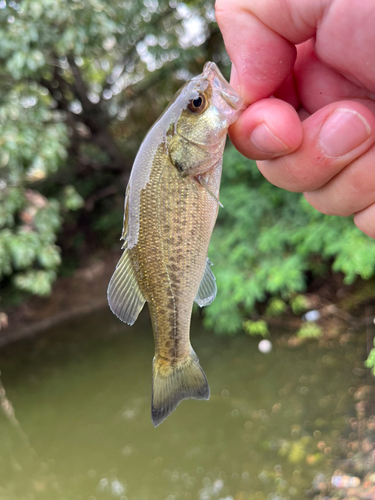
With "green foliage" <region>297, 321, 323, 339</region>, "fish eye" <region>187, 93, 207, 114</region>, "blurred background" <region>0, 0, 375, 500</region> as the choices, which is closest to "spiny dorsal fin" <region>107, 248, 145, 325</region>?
"fish eye" <region>187, 93, 207, 114</region>

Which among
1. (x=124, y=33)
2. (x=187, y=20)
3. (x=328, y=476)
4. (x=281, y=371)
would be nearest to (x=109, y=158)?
(x=124, y=33)

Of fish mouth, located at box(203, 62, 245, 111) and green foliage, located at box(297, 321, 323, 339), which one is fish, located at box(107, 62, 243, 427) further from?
green foliage, located at box(297, 321, 323, 339)

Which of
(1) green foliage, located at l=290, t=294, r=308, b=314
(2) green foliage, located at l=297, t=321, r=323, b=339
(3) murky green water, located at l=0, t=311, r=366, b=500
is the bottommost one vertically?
(3) murky green water, located at l=0, t=311, r=366, b=500

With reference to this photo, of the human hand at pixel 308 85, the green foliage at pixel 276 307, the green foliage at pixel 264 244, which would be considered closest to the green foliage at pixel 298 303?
the green foliage at pixel 264 244

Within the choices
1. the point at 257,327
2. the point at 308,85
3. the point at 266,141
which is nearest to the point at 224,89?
the point at 266,141

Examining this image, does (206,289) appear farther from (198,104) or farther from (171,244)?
(198,104)
